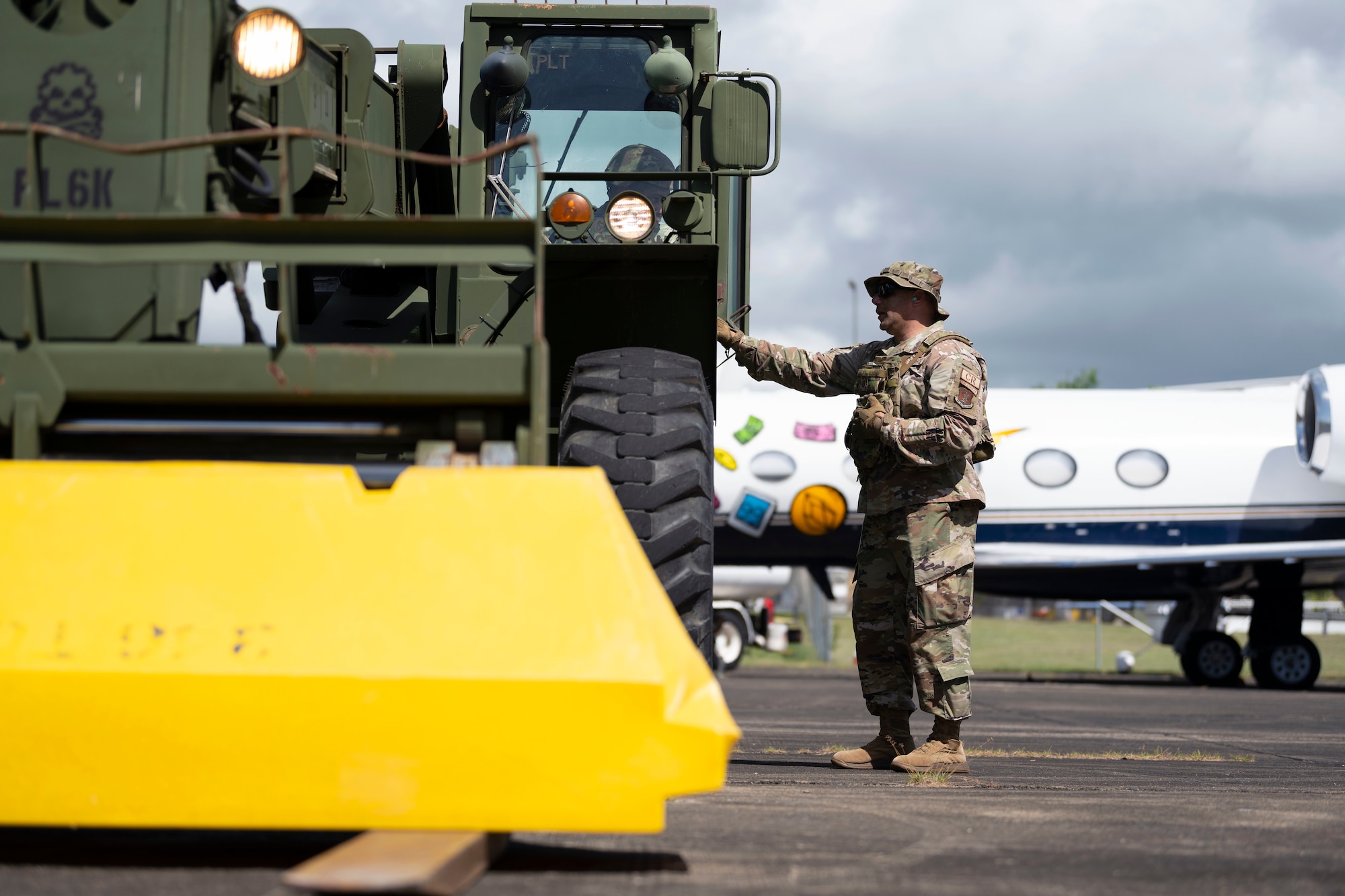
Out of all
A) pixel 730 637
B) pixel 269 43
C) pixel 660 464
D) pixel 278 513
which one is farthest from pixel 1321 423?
pixel 278 513

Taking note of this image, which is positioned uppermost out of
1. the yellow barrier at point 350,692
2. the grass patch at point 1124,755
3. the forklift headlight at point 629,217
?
the forklift headlight at point 629,217

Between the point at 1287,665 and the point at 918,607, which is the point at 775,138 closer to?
the point at 918,607

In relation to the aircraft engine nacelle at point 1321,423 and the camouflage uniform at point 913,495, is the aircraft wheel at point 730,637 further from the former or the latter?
the camouflage uniform at point 913,495

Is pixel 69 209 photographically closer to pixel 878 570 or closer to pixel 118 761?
pixel 118 761

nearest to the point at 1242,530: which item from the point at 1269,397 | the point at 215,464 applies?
the point at 1269,397

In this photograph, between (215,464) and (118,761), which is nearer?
(118,761)

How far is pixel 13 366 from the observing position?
134 inches

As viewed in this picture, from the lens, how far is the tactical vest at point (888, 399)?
5898 millimetres

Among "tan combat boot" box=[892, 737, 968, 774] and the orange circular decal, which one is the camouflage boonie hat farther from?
the orange circular decal

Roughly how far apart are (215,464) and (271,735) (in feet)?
2.26

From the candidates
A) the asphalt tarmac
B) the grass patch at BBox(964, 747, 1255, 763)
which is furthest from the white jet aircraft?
the asphalt tarmac

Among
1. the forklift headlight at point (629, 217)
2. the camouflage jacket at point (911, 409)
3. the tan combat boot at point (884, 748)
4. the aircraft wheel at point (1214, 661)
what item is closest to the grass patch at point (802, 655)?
the aircraft wheel at point (1214, 661)

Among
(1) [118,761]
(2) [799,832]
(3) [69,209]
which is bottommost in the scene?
(2) [799,832]

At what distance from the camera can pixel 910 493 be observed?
581cm
